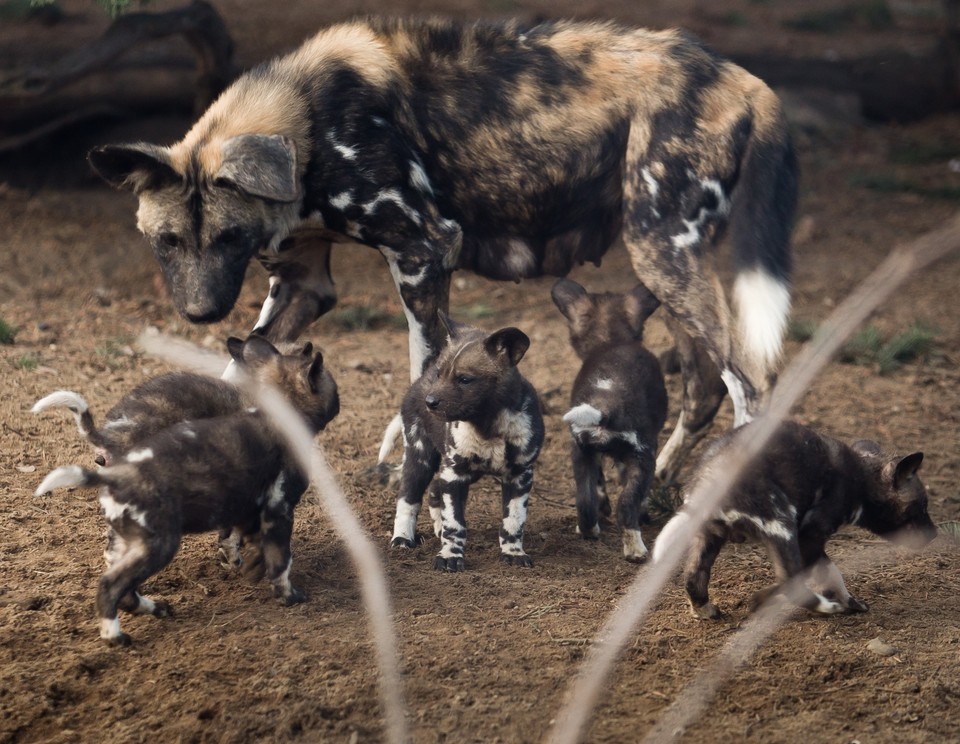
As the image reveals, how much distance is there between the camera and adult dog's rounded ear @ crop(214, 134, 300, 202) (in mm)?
4672

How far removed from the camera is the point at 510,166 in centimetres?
521

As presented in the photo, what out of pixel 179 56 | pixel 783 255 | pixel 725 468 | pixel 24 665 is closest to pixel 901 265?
pixel 725 468

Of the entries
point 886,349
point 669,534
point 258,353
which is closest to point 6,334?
point 258,353

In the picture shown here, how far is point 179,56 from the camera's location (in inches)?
357

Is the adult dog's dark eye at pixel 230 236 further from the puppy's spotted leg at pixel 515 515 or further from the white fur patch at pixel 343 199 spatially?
the puppy's spotted leg at pixel 515 515

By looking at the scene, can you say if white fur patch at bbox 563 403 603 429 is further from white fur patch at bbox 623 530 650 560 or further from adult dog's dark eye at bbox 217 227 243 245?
adult dog's dark eye at bbox 217 227 243 245

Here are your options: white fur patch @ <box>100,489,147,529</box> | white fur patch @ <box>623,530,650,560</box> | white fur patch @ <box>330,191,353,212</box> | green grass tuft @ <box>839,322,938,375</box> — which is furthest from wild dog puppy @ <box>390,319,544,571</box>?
green grass tuft @ <box>839,322,938,375</box>

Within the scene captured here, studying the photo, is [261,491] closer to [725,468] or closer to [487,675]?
[487,675]

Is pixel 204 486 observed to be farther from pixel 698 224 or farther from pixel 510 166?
pixel 698 224

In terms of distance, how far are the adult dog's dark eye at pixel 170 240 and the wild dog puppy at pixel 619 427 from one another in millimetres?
1588

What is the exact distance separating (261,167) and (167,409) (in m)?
1.10

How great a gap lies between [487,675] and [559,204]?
7.58ft

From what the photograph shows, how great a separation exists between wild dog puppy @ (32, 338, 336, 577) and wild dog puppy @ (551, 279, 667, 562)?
0.98 meters

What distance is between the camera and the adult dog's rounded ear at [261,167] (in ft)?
15.3
